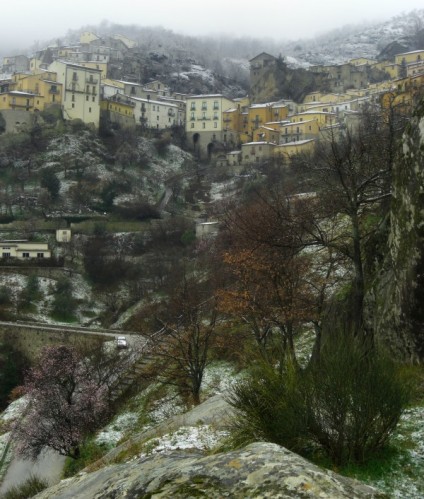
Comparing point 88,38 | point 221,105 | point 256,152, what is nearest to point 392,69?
point 221,105

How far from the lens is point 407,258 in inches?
304

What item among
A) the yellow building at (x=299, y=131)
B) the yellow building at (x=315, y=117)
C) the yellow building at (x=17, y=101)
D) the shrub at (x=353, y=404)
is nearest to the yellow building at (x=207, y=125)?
the yellow building at (x=299, y=131)

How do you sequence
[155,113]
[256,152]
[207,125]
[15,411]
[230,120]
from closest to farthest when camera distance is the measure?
1. [15,411]
2. [256,152]
3. [207,125]
4. [230,120]
5. [155,113]

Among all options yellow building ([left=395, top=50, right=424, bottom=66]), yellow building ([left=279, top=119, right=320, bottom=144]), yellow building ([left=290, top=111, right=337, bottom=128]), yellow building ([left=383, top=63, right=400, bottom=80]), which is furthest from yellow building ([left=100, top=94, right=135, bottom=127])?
yellow building ([left=395, top=50, right=424, bottom=66])

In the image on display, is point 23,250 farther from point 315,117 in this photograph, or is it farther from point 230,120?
point 315,117

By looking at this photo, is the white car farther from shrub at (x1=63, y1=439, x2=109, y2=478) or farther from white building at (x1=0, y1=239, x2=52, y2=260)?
white building at (x1=0, y1=239, x2=52, y2=260)

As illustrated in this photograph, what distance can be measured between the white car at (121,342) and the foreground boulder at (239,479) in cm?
2949

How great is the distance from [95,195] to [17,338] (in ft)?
138

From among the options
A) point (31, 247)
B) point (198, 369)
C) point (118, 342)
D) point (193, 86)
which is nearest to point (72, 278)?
point (31, 247)

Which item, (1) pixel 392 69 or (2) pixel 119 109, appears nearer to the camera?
(2) pixel 119 109

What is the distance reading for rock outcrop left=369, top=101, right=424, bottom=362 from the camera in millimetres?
7480

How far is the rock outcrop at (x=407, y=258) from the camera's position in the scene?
295 inches

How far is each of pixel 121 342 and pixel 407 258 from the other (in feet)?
92.1

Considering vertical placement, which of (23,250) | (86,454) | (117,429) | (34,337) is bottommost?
(34,337)
